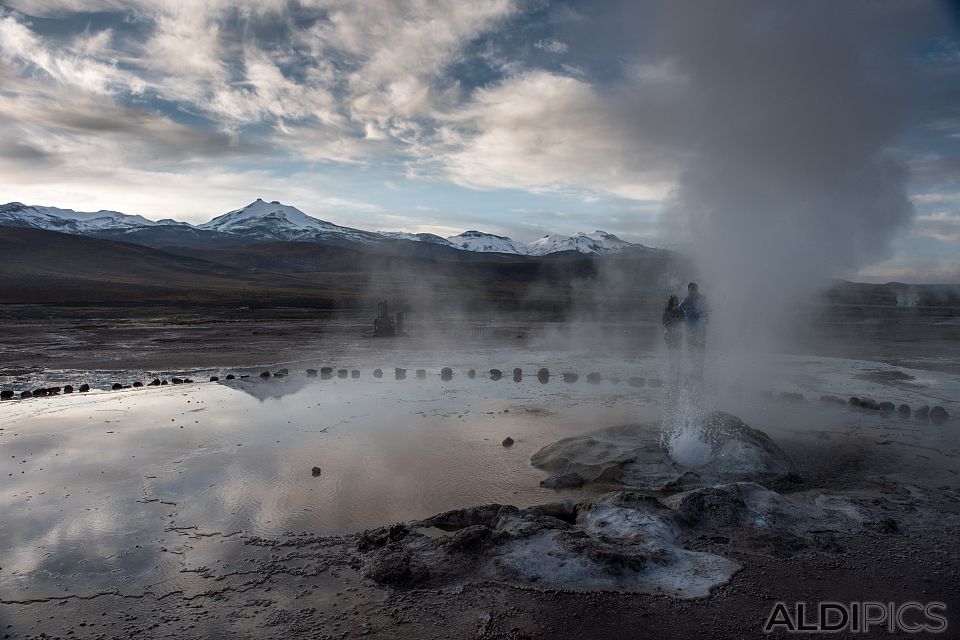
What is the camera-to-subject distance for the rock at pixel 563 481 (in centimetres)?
598

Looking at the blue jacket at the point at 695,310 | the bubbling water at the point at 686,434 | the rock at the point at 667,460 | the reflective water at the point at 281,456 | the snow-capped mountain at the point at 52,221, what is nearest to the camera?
the reflective water at the point at 281,456

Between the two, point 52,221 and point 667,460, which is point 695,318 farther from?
point 52,221

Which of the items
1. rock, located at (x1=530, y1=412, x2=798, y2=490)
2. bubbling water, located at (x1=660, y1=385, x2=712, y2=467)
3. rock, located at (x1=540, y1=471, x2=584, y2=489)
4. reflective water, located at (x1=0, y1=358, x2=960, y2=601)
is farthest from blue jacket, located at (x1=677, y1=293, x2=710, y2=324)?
rock, located at (x1=540, y1=471, x2=584, y2=489)

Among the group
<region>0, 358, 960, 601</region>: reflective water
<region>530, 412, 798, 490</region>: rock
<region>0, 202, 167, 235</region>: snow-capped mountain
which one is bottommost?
<region>0, 358, 960, 601</region>: reflective water

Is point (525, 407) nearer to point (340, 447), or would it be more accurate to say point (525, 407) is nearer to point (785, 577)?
point (340, 447)

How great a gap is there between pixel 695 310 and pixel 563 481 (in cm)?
267

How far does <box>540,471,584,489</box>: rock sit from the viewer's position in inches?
236

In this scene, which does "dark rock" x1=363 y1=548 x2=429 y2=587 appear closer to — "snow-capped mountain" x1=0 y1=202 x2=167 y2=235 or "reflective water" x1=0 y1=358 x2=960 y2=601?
"reflective water" x1=0 y1=358 x2=960 y2=601

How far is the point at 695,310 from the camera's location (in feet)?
22.5

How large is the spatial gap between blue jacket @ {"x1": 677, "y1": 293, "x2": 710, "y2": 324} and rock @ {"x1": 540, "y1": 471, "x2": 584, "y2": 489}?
2.42 metres

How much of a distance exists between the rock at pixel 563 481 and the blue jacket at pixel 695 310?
95.2 inches

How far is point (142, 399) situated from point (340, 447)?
5227 mm

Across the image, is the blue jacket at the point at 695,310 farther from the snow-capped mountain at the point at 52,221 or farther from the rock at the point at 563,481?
the snow-capped mountain at the point at 52,221

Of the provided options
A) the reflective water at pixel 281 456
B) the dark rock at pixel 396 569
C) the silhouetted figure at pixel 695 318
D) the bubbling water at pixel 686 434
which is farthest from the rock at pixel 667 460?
the dark rock at pixel 396 569
